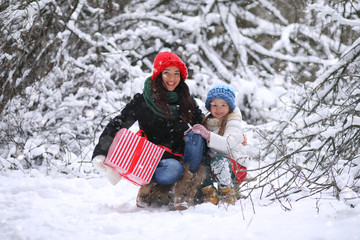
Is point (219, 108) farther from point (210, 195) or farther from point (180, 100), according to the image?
point (210, 195)

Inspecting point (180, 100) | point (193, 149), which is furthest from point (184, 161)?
point (180, 100)

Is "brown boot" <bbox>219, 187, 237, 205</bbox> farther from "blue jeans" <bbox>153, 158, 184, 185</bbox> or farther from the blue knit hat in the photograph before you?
→ the blue knit hat

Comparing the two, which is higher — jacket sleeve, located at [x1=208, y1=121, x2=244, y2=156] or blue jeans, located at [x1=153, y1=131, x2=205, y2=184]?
jacket sleeve, located at [x1=208, y1=121, x2=244, y2=156]

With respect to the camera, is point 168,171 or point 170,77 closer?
point 168,171

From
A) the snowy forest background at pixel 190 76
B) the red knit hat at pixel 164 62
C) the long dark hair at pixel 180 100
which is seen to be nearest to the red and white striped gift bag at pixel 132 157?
the long dark hair at pixel 180 100

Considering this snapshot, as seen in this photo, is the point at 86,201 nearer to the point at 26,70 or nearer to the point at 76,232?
the point at 76,232

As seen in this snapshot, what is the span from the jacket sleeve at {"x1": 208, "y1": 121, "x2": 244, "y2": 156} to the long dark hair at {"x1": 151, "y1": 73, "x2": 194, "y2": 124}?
1.07ft

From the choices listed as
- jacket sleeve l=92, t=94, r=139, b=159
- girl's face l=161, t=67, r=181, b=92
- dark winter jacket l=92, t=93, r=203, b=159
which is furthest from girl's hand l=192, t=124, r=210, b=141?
jacket sleeve l=92, t=94, r=139, b=159

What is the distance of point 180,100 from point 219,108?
12.5 inches

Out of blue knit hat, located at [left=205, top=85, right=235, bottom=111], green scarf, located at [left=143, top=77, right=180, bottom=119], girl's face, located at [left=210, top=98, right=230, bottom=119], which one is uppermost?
blue knit hat, located at [left=205, top=85, right=235, bottom=111]

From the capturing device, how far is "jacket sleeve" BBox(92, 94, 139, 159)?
2.50 m

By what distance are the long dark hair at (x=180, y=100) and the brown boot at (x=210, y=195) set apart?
552 mm

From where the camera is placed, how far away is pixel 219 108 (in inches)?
107

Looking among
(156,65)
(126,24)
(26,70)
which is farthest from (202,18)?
(156,65)
